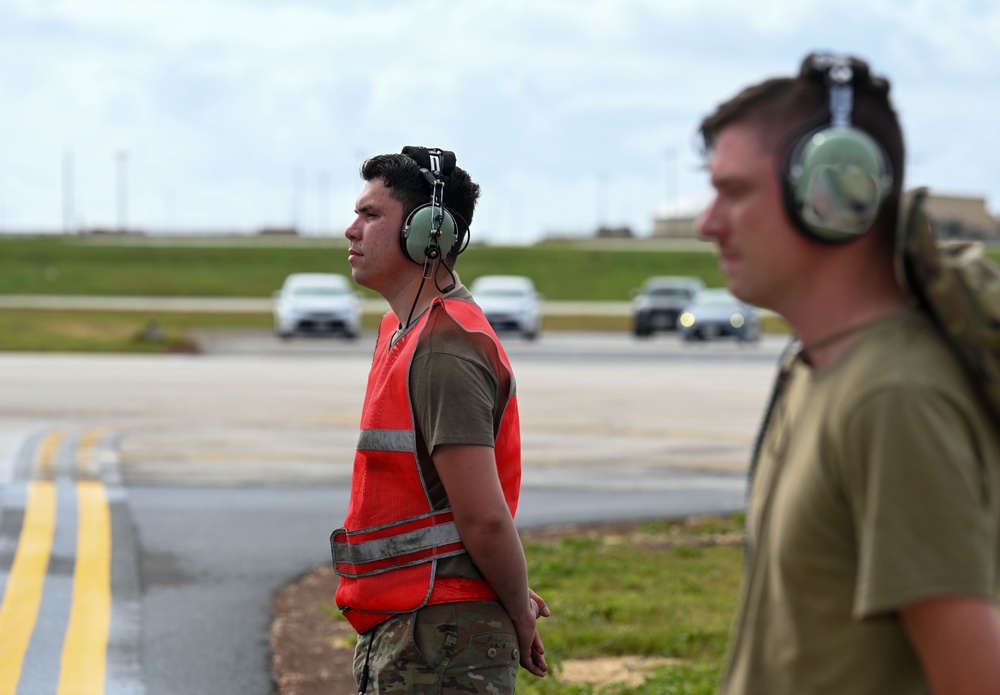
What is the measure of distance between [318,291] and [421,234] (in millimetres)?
31625

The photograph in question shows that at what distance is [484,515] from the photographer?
10.9 ft

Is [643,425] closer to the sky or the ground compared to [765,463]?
closer to the ground

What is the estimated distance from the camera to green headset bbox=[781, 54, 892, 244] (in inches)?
80.1

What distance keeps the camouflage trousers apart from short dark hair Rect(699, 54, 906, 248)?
1.65 m

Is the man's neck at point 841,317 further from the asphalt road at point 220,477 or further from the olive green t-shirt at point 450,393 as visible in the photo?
the asphalt road at point 220,477

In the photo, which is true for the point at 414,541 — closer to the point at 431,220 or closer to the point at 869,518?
the point at 431,220

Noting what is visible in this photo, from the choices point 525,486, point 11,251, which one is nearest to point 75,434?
point 525,486

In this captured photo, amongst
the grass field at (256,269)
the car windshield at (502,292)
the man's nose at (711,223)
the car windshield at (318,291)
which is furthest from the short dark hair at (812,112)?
the grass field at (256,269)

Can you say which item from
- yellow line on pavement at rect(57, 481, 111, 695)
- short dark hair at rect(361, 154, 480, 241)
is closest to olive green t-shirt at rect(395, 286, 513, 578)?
short dark hair at rect(361, 154, 480, 241)

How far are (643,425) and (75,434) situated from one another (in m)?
6.49

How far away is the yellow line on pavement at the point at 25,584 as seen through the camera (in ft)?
21.1

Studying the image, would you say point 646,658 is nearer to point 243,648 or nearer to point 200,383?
point 243,648

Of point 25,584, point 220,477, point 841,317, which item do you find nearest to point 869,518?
point 841,317

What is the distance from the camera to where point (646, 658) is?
662cm
